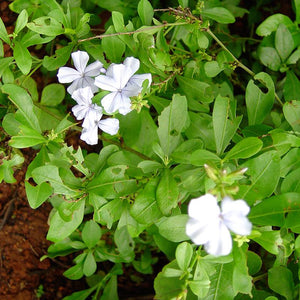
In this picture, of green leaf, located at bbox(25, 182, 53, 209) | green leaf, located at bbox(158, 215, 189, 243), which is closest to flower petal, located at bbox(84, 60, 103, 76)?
green leaf, located at bbox(25, 182, 53, 209)

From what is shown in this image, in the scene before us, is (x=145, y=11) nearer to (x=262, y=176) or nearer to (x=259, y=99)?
(x=259, y=99)

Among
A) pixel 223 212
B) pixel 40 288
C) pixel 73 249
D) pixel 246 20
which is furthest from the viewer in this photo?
pixel 246 20

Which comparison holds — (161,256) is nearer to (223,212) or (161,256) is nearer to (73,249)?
(73,249)

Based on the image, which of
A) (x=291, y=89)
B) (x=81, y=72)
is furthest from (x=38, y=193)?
(x=291, y=89)

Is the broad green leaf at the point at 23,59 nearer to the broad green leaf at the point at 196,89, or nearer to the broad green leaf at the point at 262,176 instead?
the broad green leaf at the point at 196,89

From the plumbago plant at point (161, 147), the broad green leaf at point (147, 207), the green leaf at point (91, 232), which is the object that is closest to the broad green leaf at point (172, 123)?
Result: the plumbago plant at point (161, 147)

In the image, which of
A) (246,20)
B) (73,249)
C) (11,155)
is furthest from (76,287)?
(246,20)

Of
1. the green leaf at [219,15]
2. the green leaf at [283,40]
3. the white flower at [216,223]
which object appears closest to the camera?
the white flower at [216,223]
